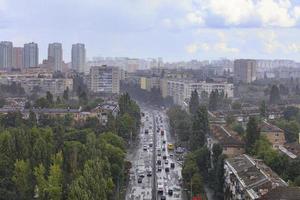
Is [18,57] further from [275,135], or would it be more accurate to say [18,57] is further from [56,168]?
[56,168]

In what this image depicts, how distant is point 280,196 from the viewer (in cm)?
1305

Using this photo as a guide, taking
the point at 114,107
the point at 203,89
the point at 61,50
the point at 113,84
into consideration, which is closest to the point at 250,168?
the point at 114,107

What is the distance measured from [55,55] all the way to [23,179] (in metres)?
73.2

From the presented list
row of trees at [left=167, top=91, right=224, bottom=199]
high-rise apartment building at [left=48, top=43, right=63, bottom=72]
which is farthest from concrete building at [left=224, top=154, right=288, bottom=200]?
high-rise apartment building at [left=48, top=43, right=63, bottom=72]

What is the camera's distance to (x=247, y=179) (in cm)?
1584

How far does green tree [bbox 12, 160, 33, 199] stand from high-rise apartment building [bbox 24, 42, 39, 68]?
235ft

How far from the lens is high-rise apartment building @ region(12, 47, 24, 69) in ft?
286

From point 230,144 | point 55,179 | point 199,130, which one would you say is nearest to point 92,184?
point 55,179

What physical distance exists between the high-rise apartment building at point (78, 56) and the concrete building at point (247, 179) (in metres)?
79.8

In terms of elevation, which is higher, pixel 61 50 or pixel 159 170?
pixel 61 50

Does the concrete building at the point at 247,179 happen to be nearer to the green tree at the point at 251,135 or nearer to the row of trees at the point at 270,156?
the row of trees at the point at 270,156

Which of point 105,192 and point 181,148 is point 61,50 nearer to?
point 181,148

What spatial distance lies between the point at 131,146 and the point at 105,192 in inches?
535

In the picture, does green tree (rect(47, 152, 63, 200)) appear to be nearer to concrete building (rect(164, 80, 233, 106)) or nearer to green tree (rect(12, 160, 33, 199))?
green tree (rect(12, 160, 33, 199))
